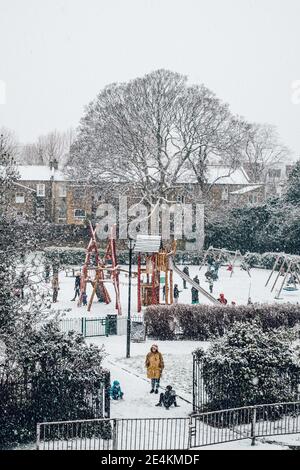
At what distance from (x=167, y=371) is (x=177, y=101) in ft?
100

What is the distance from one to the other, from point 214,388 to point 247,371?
0.90 meters

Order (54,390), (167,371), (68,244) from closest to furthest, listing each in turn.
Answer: (54,390)
(167,371)
(68,244)

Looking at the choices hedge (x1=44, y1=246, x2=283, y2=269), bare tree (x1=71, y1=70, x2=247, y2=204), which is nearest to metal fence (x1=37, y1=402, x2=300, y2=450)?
hedge (x1=44, y1=246, x2=283, y2=269)

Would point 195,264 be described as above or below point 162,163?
below

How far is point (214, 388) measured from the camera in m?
15.6

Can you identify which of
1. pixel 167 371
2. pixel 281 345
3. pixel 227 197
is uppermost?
pixel 227 197

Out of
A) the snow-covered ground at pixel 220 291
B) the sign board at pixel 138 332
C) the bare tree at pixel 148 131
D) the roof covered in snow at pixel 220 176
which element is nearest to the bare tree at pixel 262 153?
the roof covered in snow at pixel 220 176

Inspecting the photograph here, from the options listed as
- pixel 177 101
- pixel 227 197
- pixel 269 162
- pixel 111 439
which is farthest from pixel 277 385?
pixel 269 162

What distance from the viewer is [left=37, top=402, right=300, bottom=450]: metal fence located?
515 inches

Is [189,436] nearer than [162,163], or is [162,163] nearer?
[189,436]

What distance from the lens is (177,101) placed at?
4728 cm

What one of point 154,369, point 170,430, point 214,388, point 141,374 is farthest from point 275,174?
point 170,430

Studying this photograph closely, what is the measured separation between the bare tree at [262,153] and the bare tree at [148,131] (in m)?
14.5
